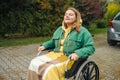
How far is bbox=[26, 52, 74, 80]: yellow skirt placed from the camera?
393cm

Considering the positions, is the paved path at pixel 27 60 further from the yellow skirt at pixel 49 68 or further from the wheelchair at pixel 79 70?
the yellow skirt at pixel 49 68

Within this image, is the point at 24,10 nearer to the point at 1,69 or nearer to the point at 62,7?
the point at 62,7

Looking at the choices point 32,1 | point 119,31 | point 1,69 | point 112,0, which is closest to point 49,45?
point 1,69

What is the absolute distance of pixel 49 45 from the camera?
15.2 ft

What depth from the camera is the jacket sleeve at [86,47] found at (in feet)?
13.5

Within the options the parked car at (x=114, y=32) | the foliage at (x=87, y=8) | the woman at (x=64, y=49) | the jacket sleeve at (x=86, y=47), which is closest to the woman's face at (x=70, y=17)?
the woman at (x=64, y=49)

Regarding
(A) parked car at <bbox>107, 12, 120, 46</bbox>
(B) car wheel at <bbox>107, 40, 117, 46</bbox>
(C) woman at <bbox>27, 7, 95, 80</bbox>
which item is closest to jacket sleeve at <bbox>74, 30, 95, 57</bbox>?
(C) woman at <bbox>27, 7, 95, 80</bbox>

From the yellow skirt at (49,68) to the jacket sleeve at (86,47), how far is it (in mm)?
218

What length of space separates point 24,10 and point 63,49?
840 cm

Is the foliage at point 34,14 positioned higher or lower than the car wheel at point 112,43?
higher

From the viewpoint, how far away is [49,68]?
156 inches

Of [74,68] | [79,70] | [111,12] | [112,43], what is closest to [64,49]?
[74,68]

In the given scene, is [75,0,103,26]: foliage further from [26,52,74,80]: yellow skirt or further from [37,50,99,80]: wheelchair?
[26,52,74,80]: yellow skirt

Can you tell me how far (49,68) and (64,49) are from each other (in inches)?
20.7
